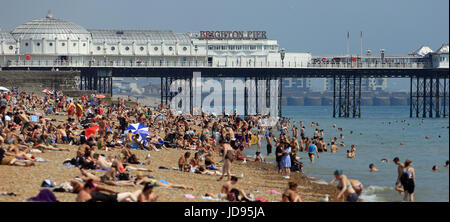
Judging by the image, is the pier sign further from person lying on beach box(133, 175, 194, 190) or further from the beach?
person lying on beach box(133, 175, 194, 190)

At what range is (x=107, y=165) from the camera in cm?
2119

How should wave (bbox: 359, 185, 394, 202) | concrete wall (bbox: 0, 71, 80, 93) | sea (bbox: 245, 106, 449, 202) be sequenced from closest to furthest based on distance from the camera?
wave (bbox: 359, 185, 394, 202)
sea (bbox: 245, 106, 449, 202)
concrete wall (bbox: 0, 71, 80, 93)

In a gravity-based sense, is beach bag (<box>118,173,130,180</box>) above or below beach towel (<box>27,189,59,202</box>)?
below

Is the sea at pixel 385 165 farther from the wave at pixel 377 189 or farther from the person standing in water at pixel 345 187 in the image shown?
the person standing in water at pixel 345 187

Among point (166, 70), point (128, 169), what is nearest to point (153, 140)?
point (128, 169)

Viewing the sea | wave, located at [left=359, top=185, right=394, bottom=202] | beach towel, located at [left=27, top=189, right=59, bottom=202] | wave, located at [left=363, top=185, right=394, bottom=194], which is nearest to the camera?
beach towel, located at [left=27, top=189, right=59, bottom=202]

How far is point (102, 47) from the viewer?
305 ft

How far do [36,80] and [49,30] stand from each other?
106ft

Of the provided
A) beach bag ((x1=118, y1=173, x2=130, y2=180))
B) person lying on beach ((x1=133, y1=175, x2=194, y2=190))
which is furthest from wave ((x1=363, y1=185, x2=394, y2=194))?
beach bag ((x1=118, y1=173, x2=130, y2=180))

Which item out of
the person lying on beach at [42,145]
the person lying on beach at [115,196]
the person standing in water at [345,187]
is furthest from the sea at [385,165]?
the person lying on beach at [42,145]

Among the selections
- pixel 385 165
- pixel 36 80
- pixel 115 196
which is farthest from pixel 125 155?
pixel 36 80

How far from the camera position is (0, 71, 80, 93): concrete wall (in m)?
58.4

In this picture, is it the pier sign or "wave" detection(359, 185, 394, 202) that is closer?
"wave" detection(359, 185, 394, 202)
